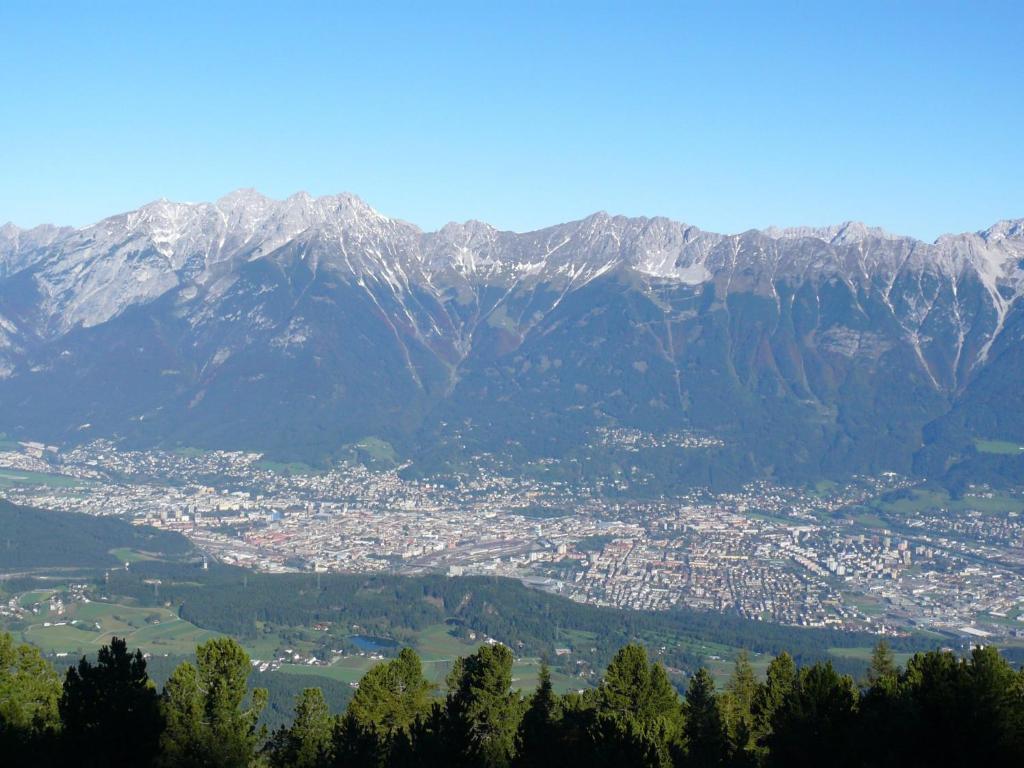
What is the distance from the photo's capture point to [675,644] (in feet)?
297

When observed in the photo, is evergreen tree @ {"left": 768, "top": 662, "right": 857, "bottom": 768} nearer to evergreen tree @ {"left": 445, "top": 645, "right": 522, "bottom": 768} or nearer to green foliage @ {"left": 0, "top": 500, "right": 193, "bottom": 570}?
evergreen tree @ {"left": 445, "top": 645, "right": 522, "bottom": 768}

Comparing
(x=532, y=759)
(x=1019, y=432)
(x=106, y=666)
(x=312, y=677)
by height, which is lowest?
(x=312, y=677)

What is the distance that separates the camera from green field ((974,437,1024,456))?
17848 centimetres

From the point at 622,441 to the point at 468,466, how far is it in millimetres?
25940

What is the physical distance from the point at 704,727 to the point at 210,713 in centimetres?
Result: 1590

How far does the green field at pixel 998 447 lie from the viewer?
586ft

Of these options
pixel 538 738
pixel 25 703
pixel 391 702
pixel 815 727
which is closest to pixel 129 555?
pixel 391 702

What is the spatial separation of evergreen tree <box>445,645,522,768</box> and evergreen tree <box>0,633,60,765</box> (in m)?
9.99

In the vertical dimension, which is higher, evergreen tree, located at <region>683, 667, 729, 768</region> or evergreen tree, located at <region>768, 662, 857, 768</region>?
evergreen tree, located at <region>768, 662, 857, 768</region>

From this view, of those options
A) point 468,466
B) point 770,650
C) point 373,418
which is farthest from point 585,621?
point 373,418

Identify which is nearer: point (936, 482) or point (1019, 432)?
point (936, 482)

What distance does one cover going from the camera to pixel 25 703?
3209 centimetres

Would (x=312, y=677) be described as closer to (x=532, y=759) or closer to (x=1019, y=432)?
(x=532, y=759)

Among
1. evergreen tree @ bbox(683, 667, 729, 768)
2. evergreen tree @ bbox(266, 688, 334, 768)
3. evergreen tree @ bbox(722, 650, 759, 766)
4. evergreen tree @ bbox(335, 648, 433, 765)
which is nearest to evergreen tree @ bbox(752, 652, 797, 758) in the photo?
evergreen tree @ bbox(722, 650, 759, 766)
